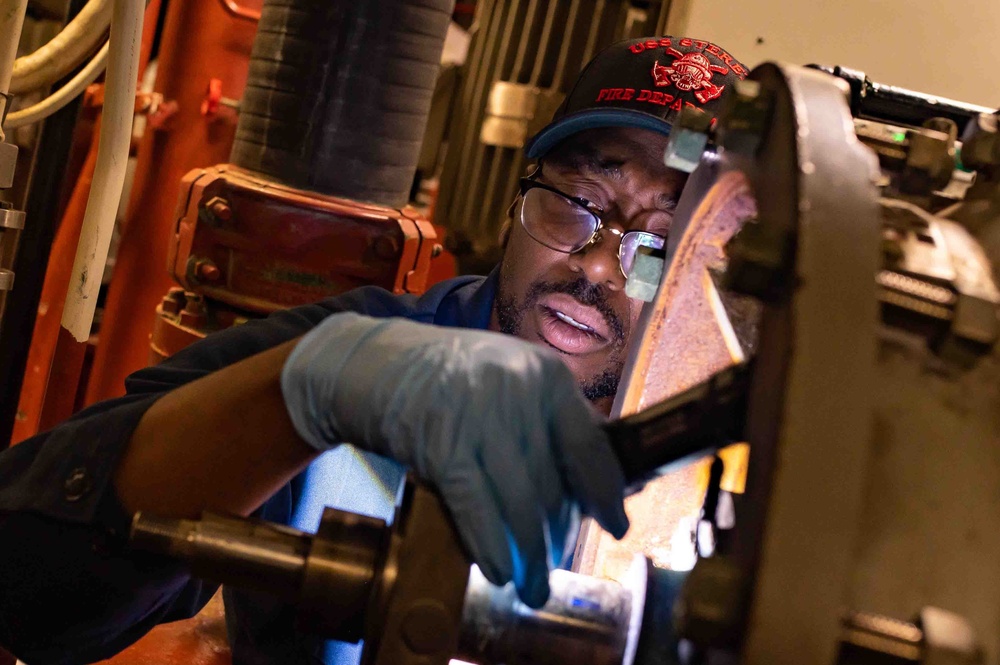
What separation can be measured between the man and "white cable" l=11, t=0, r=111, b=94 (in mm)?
632

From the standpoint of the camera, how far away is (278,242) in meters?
1.67

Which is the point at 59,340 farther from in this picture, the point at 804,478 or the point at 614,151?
the point at 804,478

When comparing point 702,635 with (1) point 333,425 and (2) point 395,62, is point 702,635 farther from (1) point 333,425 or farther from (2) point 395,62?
(2) point 395,62

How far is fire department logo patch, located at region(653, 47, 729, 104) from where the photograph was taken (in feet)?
4.47

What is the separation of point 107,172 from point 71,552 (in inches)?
23.4

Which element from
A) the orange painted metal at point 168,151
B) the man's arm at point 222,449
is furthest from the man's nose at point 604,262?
the orange painted metal at point 168,151

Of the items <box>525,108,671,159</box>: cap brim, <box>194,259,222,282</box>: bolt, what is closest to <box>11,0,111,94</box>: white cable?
<box>194,259,222,282</box>: bolt

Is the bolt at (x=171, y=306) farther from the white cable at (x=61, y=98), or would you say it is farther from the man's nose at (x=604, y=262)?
the man's nose at (x=604, y=262)

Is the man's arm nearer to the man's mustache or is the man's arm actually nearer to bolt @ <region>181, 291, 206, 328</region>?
the man's mustache

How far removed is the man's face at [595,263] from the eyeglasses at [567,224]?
0.01 m

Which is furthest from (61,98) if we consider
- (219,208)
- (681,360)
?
(681,360)

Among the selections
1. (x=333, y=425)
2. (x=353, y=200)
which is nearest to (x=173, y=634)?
(x=353, y=200)

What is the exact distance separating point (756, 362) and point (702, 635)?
143 mm

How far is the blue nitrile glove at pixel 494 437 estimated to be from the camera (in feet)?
1.96
